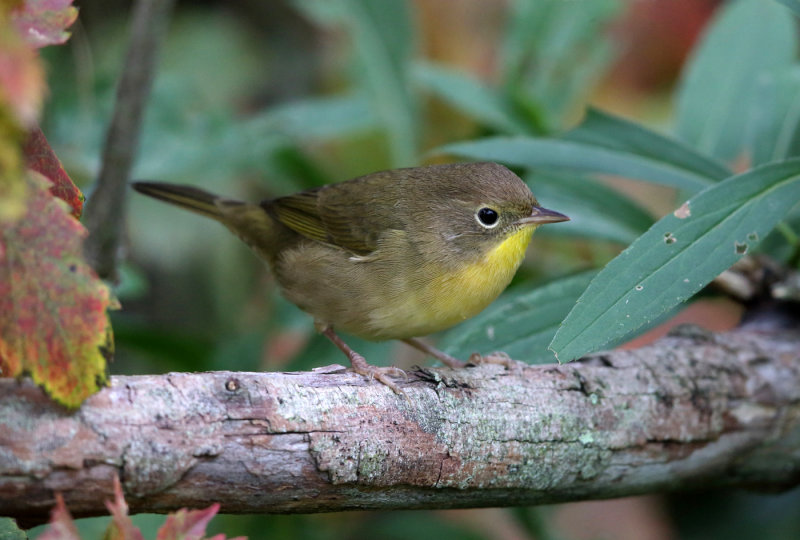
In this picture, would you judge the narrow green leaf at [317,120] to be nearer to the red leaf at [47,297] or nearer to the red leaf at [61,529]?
the red leaf at [47,297]

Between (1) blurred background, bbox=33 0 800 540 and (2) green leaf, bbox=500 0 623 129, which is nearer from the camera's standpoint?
(1) blurred background, bbox=33 0 800 540

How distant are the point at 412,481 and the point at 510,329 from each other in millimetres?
1040

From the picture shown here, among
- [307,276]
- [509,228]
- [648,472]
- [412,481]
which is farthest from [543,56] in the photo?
[412,481]

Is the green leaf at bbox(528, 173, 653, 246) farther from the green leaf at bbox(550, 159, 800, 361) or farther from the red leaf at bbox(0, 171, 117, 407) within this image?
the red leaf at bbox(0, 171, 117, 407)

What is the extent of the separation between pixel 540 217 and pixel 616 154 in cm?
41

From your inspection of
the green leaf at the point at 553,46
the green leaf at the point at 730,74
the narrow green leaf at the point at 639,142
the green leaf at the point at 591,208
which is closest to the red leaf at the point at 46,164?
the narrow green leaf at the point at 639,142

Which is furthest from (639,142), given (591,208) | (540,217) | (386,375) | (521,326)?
(386,375)

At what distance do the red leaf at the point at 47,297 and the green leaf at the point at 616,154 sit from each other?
76.0 inches

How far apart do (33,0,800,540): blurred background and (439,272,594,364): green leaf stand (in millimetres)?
546

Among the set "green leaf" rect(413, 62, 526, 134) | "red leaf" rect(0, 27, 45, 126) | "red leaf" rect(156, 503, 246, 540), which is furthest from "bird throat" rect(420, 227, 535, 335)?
"red leaf" rect(0, 27, 45, 126)

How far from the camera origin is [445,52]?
677 centimetres

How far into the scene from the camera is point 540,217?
10.4 ft

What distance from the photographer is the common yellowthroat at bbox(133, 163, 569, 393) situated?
10.1ft

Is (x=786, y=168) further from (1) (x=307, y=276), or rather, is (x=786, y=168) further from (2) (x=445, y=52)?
(2) (x=445, y=52)
